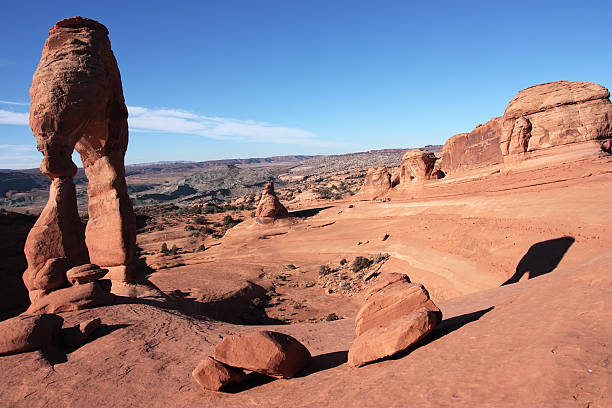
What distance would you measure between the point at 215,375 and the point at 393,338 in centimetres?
251

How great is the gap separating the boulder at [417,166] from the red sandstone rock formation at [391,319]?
24.7m

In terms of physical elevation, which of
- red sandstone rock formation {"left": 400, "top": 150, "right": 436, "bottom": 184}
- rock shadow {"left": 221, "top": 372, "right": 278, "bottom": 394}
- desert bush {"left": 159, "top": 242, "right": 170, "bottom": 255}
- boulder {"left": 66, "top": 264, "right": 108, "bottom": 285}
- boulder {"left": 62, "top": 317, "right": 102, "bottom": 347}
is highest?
red sandstone rock formation {"left": 400, "top": 150, "right": 436, "bottom": 184}

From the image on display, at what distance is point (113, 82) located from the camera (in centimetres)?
1113

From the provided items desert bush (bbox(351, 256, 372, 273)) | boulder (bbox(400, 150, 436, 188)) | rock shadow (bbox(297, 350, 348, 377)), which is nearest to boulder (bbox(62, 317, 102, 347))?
rock shadow (bbox(297, 350, 348, 377))

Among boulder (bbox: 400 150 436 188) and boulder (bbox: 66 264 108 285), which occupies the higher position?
boulder (bbox: 400 150 436 188)

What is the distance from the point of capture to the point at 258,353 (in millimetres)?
4840

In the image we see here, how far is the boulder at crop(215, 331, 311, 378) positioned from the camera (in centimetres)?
482

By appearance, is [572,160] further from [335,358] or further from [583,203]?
[335,358]

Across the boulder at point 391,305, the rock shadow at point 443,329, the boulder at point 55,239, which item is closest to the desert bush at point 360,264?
the rock shadow at point 443,329

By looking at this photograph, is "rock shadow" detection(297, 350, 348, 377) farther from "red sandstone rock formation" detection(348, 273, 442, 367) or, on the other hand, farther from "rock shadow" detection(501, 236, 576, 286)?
"rock shadow" detection(501, 236, 576, 286)

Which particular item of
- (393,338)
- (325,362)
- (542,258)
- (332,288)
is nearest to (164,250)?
(332,288)

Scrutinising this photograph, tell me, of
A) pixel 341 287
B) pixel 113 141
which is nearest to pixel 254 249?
pixel 341 287

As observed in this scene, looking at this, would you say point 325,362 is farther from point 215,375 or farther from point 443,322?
point 443,322

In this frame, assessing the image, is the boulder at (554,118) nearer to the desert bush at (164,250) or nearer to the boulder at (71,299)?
the boulder at (71,299)
